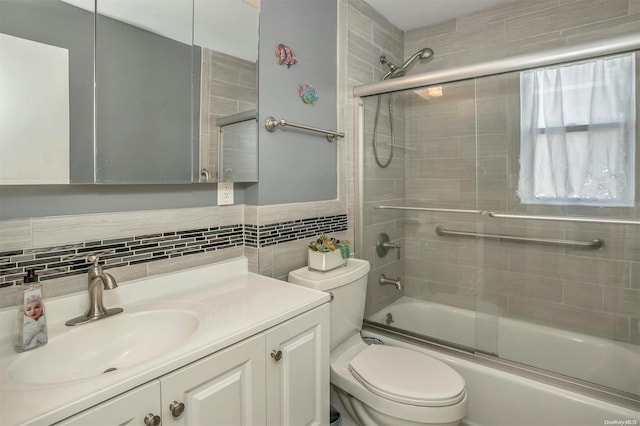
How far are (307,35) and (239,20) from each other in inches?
16.1

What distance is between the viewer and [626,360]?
163cm

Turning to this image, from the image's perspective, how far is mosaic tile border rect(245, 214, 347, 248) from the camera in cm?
156

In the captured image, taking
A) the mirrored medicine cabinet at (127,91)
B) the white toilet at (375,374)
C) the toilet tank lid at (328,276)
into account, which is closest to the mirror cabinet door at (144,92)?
the mirrored medicine cabinet at (127,91)

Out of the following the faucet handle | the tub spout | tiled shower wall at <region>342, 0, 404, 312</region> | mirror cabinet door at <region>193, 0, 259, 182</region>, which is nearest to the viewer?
the faucet handle

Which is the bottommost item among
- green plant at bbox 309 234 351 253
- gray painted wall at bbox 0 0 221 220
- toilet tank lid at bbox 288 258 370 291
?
toilet tank lid at bbox 288 258 370 291

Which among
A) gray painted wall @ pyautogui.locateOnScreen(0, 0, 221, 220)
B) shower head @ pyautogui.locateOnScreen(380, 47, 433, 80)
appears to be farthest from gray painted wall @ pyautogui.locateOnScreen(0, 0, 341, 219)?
shower head @ pyautogui.locateOnScreen(380, 47, 433, 80)

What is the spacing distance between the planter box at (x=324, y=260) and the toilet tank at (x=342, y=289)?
0.02 m

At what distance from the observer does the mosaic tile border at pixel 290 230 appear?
5.10ft

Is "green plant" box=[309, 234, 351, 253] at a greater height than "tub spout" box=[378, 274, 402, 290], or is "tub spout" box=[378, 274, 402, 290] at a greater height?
"green plant" box=[309, 234, 351, 253]

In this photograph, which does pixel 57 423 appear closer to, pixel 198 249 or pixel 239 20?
pixel 198 249

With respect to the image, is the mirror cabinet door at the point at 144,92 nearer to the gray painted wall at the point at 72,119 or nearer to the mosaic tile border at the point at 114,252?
the gray painted wall at the point at 72,119

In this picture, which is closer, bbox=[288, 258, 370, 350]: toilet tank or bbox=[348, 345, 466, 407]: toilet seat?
bbox=[348, 345, 466, 407]: toilet seat

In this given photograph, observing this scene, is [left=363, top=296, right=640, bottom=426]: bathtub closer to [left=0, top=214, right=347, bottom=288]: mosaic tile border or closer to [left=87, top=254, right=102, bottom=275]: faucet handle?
[left=0, top=214, right=347, bottom=288]: mosaic tile border

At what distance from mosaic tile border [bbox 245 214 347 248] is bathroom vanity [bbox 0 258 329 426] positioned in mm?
209
